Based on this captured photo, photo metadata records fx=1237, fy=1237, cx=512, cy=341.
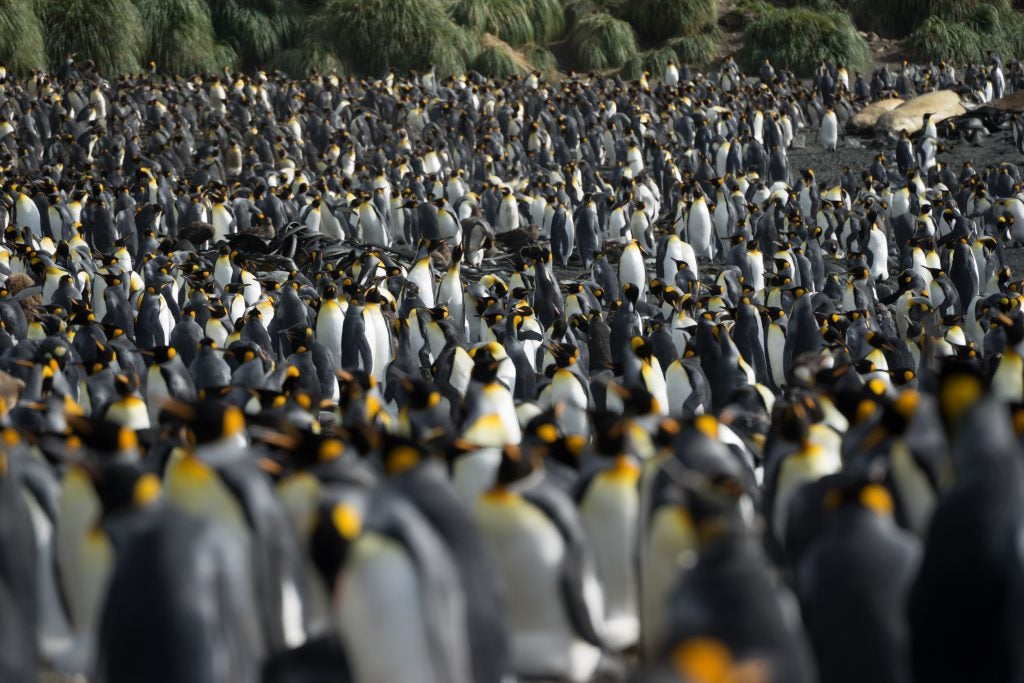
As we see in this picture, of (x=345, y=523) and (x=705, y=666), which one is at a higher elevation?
(x=705, y=666)

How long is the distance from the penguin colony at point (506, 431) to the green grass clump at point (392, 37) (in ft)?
33.4

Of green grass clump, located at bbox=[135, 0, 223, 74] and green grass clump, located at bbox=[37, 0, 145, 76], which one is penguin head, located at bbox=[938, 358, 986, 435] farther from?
green grass clump, located at bbox=[135, 0, 223, 74]

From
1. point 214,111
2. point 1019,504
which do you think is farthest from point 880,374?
point 214,111

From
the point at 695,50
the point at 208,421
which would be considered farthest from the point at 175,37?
the point at 208,421

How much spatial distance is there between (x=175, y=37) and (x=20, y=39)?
402 cm

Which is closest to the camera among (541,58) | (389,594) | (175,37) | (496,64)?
(389,594)

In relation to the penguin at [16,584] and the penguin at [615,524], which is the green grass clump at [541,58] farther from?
the penguin at [16,584]

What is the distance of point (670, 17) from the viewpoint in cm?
3244

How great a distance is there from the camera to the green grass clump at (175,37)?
2848 cm

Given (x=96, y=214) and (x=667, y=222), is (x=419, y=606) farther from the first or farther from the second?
(x=667, y=222)

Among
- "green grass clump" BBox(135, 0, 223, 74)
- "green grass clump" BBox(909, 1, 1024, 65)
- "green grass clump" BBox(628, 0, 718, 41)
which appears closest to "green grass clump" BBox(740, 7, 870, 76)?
"green grass clump" BBox(628, 0, 718, 41)

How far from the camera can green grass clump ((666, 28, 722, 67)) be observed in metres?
31.5

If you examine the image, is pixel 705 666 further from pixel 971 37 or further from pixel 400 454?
pixel 971 37

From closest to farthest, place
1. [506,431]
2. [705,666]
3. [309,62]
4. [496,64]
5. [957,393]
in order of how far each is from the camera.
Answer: [705,666], [957,393], [506,431], [309,62], [496,64]
